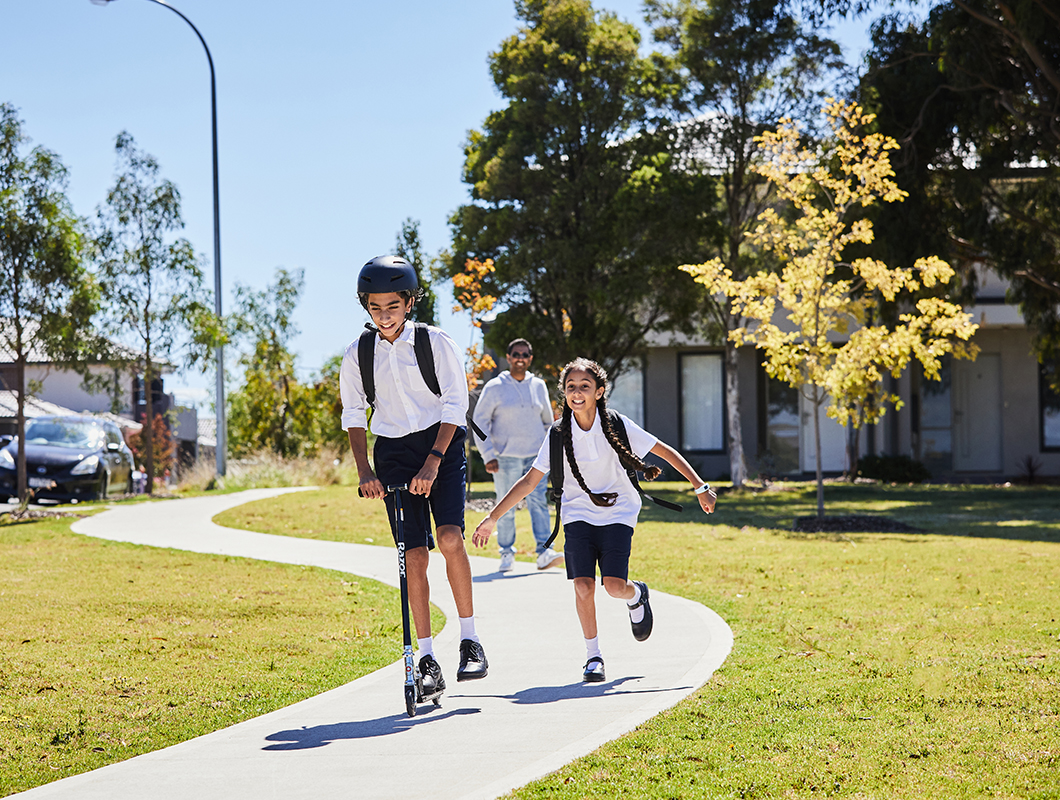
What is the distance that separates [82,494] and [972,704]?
1833 cm

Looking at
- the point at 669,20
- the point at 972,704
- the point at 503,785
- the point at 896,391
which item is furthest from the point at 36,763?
the point at 896,391

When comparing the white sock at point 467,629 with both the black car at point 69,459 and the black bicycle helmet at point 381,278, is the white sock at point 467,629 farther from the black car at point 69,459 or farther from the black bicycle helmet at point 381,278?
the black car at point 69,459

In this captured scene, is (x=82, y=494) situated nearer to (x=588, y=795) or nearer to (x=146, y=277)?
(x=146, y=277)

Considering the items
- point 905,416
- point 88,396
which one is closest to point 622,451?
point 905,416

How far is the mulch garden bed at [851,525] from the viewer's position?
14.7 meters

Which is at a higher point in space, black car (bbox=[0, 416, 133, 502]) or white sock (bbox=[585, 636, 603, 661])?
black car (bbox=[0, 416, 133, 502])

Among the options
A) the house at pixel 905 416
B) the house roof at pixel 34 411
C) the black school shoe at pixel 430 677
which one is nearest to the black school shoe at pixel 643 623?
the black school shoe at pixel 430 677

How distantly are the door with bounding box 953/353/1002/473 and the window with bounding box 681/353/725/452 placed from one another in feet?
18.9

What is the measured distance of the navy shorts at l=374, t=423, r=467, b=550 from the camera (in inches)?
223

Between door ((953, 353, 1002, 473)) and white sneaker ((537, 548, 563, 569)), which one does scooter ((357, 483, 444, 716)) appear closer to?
white sneaker ((537, 548, 563, 569))

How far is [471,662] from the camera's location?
5832 millimetres

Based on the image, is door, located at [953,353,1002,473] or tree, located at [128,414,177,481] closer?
door, located at [953,353,1002,473]

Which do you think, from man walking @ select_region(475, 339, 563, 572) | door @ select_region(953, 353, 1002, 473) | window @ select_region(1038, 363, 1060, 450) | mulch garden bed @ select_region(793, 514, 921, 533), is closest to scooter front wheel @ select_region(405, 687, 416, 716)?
man walking @ select_region(475, 339, 563, 572)

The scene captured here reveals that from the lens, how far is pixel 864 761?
4.27 m
